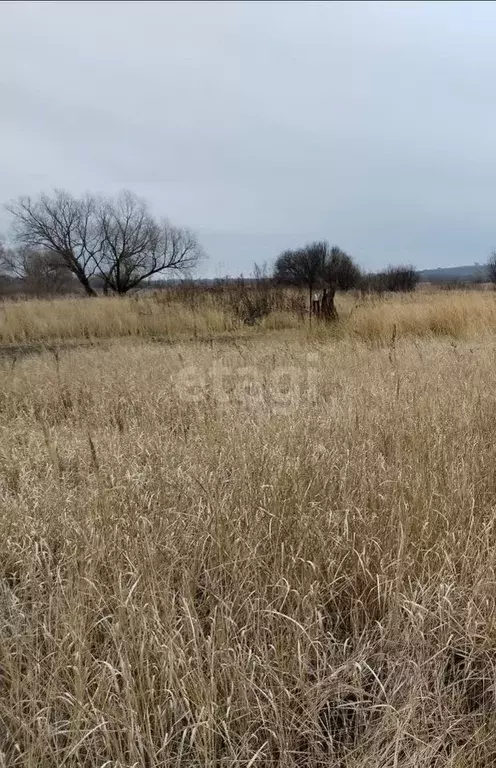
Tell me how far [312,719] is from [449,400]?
248 cm

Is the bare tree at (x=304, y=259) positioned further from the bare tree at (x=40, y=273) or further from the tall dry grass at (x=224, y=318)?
the tall dry grass at (x=224, y=318)

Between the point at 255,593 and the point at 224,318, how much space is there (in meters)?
9.62

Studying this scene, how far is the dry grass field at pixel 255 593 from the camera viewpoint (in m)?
0.98

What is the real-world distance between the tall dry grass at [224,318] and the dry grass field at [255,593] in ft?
17.9

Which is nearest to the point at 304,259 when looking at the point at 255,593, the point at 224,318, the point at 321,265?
the point at 321,265

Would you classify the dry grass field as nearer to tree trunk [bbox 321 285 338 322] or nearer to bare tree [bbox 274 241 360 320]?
tree trunk [bbox 321 285 338 322]

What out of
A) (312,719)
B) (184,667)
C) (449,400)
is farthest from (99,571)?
(449,400)

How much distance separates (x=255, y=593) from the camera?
1.34 metres

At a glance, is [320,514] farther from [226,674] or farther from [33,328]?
[33,328]

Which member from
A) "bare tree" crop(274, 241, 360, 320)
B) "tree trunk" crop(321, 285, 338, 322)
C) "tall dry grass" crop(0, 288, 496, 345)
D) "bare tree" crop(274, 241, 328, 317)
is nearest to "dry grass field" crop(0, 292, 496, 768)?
"tall dry grass" crop(0, 288, 496, 345)

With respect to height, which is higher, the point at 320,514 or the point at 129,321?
the point at 129,321

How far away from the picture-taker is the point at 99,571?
1.42 m

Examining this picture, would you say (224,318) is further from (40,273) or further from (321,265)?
(40,273)

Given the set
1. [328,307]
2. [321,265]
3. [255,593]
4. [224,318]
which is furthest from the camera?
[321,265]
